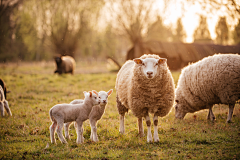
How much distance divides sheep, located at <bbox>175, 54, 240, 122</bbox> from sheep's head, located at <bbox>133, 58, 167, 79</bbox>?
2.44 m

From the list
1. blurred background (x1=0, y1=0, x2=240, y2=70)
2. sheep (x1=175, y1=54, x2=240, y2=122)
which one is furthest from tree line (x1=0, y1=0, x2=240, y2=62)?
sheep (x1=175, y1=54, x2=240, y2=122)

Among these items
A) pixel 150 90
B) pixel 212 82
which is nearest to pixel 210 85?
pixel 212 82

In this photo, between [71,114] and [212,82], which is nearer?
[71,114]

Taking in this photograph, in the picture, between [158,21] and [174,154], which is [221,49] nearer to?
[158,21]

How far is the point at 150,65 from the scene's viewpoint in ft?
16.1

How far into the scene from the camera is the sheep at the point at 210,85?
639cm

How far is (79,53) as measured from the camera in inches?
2456

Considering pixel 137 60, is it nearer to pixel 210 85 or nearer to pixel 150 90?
pixel 150 90

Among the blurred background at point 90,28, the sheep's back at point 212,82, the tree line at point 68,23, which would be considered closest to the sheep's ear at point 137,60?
the sheep's back at point 212,82

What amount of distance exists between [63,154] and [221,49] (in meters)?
24.1

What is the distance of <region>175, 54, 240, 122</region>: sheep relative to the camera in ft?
21.0

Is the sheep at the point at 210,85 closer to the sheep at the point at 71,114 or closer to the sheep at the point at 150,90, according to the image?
the sheep at the point at 150,90

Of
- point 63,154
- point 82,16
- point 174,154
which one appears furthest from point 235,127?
point 82,16

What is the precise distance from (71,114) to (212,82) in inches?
169
